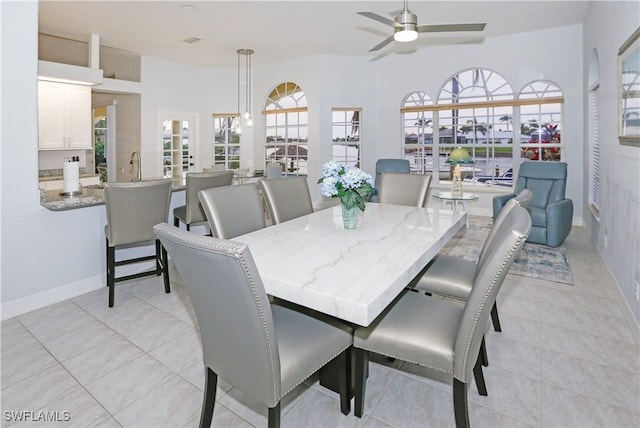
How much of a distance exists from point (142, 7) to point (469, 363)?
17.9ft

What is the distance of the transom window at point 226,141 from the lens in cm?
841

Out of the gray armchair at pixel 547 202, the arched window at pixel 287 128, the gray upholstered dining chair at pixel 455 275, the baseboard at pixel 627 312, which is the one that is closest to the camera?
the gray upholstered dining chair at pixel 455 275

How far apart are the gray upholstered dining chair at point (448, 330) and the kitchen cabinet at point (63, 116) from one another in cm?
562

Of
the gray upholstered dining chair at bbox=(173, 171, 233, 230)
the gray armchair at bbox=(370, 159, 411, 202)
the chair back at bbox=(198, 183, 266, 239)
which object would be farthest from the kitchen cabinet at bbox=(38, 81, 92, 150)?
the gray armchair at bbox=(370, 159, 411, 202)

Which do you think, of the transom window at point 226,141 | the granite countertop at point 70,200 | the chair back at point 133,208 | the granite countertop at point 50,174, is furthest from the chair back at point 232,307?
the transom window at point 226,141

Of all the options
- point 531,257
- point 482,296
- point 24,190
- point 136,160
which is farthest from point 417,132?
point 482,296

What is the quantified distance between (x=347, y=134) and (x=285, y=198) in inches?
198

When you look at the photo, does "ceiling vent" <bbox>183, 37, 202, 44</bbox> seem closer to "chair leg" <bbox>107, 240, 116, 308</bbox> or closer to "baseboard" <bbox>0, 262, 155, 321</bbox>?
"baseboard" <bbox>0, 262, 155, 321</bbox>

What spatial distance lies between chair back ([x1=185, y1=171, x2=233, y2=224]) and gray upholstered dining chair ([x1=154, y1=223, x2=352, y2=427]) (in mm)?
2407

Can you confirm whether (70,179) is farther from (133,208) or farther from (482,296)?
(482,296)

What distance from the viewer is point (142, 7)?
487 cm

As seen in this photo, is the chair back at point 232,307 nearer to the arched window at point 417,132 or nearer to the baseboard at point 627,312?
the baseboard at point 627,312

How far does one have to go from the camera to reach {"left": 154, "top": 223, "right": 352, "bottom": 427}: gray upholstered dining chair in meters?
1.21

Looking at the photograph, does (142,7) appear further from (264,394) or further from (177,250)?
(264,394)
